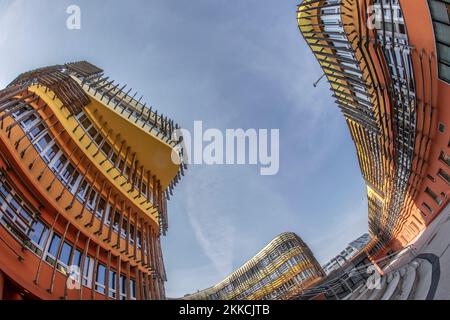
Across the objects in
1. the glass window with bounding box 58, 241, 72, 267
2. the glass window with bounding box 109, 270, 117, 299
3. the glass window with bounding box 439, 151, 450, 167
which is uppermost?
the glass window with bounding box 439, 151, 450, 167

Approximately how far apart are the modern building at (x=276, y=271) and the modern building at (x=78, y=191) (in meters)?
38.0

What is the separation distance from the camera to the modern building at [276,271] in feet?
167

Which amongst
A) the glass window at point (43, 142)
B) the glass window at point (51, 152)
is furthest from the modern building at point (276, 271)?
the glass window at point (43, 142)

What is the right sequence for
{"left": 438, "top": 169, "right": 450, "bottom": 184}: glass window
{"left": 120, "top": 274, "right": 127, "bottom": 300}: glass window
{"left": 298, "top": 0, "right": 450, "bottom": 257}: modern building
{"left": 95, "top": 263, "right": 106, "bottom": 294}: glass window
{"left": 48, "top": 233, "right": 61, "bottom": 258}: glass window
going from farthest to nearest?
1. {"left": 438, "top": 169, "right": 450, "bottom": 184}: glass window
2. {"left": 298, "top": 0, "right": 450, "bottom": 257}: modern building
3. {"left": 120, "top": 274, "right": 127, "bottom": 300}: glass window
4. {"left": 95, "top": 263, "right": 106, "bottom": 294}: glass window
5. {"left": 48, "top": 233, "right": 61, "bottom": 258}: glass window

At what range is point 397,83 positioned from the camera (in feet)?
62.2

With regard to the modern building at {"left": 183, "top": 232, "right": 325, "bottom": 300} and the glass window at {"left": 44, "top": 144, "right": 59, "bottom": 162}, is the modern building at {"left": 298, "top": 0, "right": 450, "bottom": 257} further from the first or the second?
the modern building at {"left": 183, "top": 232, "right": 325, "bottom": 300}

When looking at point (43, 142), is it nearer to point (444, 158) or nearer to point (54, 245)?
point (54, 245)

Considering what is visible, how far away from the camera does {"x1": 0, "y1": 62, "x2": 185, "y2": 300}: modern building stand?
9.93 meters

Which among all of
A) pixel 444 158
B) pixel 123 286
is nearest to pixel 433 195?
pixel 444 158

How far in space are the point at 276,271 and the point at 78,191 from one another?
48.6m

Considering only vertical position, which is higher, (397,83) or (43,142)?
(397,83)

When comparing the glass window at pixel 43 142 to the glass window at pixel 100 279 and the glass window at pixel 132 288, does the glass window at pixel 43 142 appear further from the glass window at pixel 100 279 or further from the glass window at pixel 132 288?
the glass window at pixel 132 288

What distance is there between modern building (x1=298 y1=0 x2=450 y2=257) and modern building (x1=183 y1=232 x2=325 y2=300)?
23769 mm

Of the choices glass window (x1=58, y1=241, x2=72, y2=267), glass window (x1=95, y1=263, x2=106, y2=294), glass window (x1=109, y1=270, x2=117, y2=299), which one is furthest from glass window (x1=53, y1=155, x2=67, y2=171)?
glass window (x1=109, y1=270, x2=117, y2=299)
